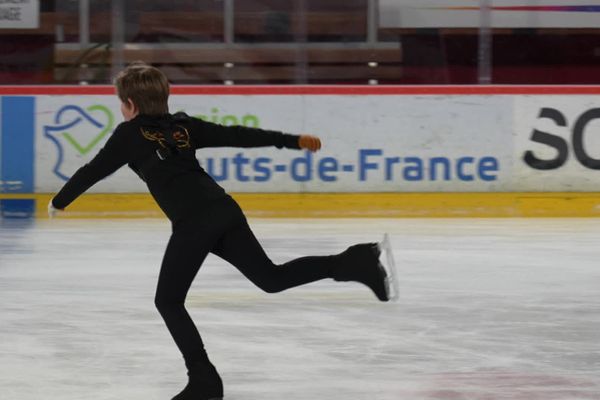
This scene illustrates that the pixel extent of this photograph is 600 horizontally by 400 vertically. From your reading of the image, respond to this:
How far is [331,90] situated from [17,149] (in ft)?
8.47

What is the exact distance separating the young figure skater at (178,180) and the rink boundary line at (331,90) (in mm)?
6838

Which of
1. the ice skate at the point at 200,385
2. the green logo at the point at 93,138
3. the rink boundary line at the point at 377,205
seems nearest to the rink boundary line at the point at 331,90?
the green logo at the point at 93,138

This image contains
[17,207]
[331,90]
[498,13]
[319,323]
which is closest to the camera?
[319,323]

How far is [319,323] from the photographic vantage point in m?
6.06

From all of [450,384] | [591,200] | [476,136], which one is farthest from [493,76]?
[450,384]

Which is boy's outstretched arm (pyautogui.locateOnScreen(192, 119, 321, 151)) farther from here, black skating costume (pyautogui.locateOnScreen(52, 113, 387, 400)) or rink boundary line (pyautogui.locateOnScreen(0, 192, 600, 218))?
rink boundary line (pyautogui.locateOnScreen(0, 192, 600, 218))

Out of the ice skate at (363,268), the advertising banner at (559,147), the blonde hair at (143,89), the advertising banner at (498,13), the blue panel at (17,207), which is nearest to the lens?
the blonde hair at (143,89)

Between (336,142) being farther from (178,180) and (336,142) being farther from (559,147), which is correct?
(178,180)

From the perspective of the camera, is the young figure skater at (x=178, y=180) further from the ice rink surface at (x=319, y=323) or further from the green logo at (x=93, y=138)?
the green logo at (x=93, y=138)

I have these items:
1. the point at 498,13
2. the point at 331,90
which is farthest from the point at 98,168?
the point at 498,13

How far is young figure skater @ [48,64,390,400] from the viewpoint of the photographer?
4254 mm

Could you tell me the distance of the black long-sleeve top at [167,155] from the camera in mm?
4258

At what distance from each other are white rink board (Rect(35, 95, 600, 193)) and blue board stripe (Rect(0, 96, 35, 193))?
0.07 meters

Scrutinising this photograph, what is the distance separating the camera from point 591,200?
10984 millimetres
